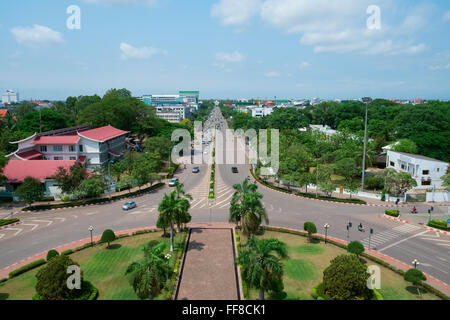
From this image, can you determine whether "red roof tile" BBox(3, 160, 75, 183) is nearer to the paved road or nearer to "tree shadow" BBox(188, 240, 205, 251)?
the paved road

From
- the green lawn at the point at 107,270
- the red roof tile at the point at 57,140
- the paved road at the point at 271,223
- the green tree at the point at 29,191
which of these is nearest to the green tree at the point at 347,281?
the paved road at the point at 271,223

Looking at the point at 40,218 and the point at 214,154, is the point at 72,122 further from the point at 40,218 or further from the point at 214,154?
the point at 40,218

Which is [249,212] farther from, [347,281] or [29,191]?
[29,191]

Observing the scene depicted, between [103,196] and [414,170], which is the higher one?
[414,170]

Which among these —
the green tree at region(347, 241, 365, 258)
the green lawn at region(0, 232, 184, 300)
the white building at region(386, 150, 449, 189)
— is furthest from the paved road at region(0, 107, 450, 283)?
the white building at region(386, 150, 449, 189)

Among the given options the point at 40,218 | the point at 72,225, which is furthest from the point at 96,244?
the point at 40,218

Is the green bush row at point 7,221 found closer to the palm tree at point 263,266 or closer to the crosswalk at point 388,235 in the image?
the palm tree at point 263,266
